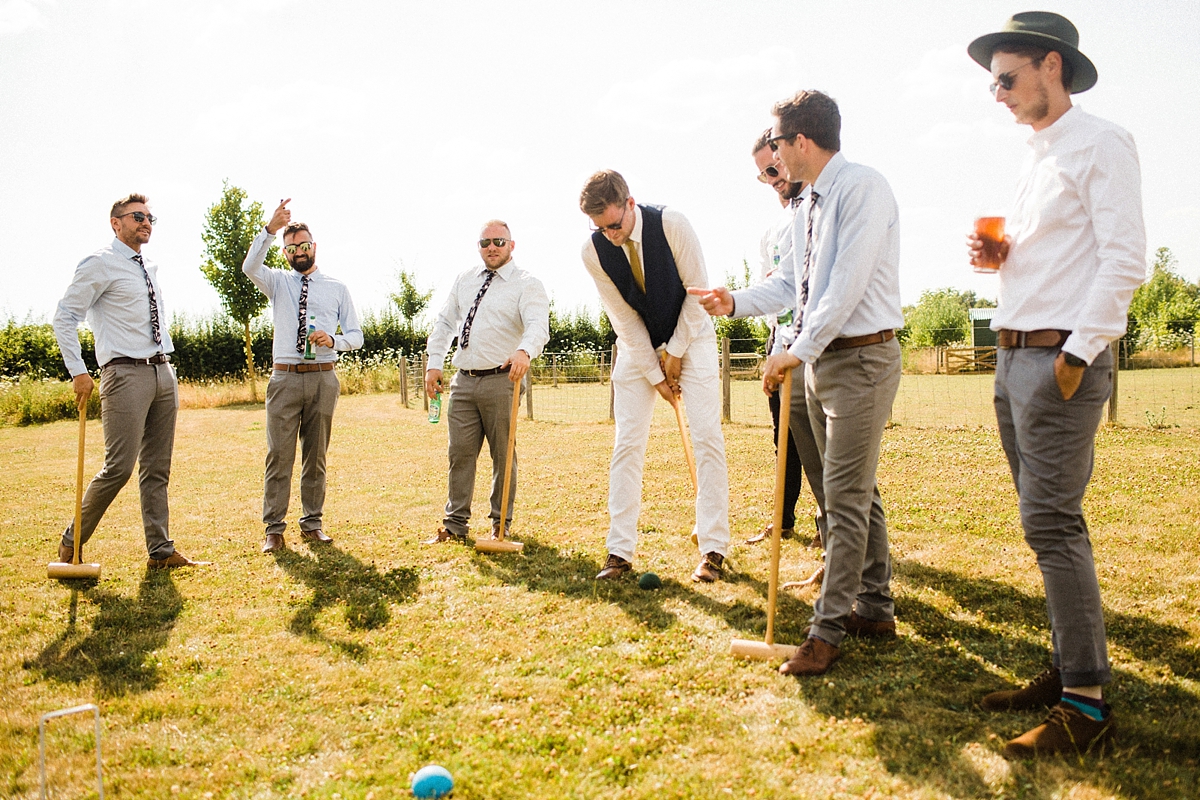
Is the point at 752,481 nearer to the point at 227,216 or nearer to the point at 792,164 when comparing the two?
the point at 792,164

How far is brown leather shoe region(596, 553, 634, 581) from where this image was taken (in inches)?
195

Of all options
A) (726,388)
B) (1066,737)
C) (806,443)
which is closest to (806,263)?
(806,443)

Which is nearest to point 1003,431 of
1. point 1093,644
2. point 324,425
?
point 1093,644

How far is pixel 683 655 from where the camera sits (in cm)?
374

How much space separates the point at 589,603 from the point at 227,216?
2058 cm

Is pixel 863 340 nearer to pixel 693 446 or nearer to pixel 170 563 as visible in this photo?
pixel 693 446

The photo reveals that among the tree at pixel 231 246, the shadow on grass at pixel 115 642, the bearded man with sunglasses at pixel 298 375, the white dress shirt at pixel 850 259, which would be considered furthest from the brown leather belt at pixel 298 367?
the tree at pixel 231 246

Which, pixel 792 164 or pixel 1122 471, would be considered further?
pixel 1122 471

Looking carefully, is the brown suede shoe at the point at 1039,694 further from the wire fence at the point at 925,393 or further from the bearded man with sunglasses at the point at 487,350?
the wire fence at the point at 925,393

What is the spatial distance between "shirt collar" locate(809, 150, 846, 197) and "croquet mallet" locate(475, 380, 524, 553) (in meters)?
2.86

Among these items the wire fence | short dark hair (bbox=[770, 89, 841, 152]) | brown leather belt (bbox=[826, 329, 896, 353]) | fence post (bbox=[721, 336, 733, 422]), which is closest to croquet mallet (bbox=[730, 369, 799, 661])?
brown leather belt (bbox=[826, 329, 896, 353])

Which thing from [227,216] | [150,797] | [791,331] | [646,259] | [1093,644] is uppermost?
[227,216]

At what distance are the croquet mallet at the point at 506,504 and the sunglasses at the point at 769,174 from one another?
2146 mm

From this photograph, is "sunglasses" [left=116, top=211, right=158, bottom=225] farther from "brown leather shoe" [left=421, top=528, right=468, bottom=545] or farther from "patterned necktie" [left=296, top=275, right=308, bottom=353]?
"brown leather shoe" [left=421, top=528, right=468, bottom=545]
